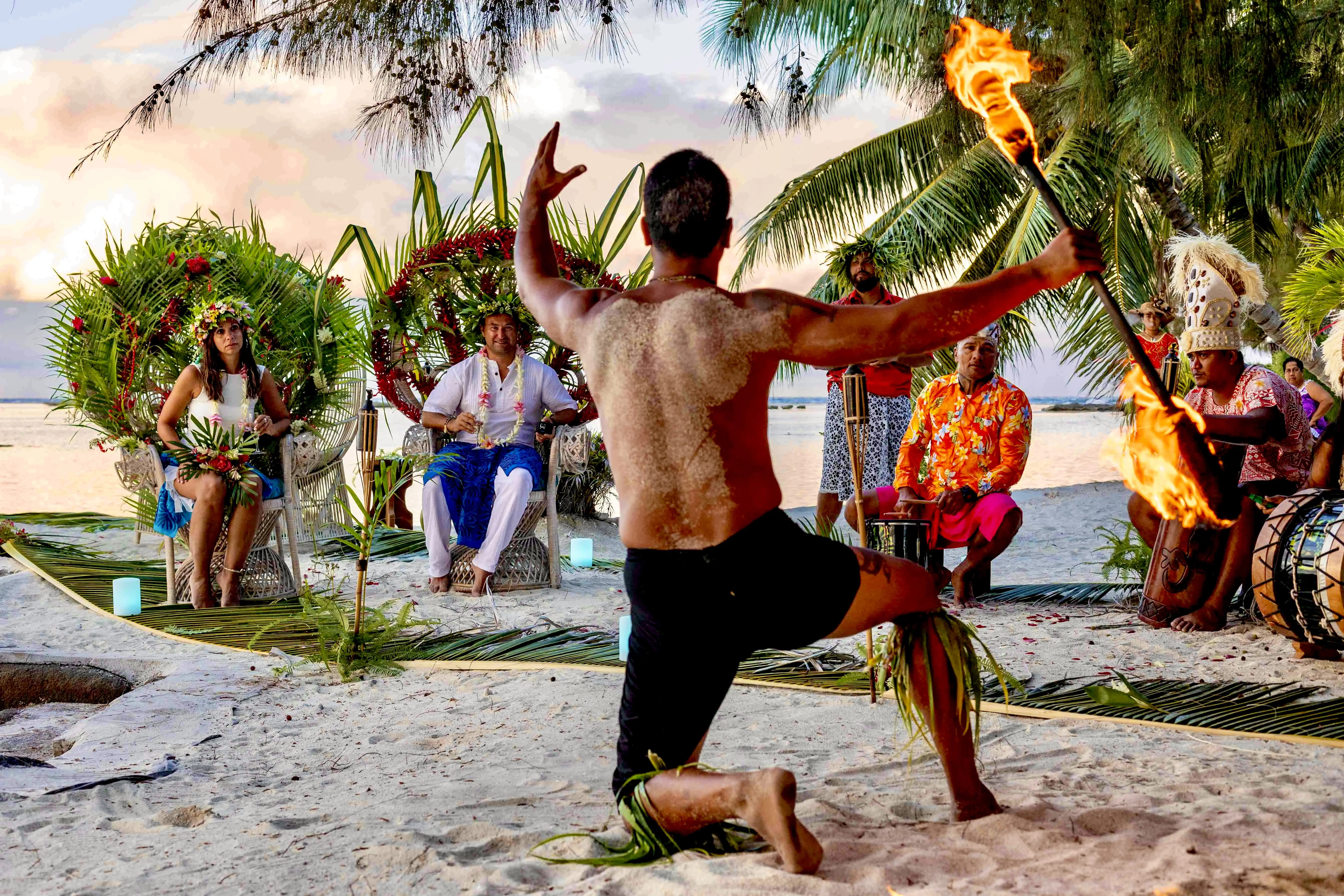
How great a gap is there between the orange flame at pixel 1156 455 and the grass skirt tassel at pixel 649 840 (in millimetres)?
1294

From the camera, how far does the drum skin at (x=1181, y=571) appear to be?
5.46 metres

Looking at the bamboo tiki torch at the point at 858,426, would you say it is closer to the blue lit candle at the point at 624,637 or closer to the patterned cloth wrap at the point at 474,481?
the blue lit candle at the point at 624,637

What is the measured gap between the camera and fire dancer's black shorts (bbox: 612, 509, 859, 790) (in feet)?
8.71

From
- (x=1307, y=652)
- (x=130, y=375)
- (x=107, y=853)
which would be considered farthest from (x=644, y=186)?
(x=130, y=375)

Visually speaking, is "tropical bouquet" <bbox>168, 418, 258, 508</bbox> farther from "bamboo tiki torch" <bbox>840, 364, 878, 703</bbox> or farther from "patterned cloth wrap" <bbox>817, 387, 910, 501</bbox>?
"bamboo tiki torch" <bbox>840, 364, 878, 703</bbox>

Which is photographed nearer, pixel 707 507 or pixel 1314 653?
pixel 707 507

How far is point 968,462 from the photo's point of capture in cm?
635

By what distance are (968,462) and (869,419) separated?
3.22 ft

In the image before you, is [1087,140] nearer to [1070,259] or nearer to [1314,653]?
[1314,653]

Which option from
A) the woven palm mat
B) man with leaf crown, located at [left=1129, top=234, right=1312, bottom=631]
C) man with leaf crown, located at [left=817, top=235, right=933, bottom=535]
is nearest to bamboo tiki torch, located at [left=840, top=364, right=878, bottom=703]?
the woven palm mat

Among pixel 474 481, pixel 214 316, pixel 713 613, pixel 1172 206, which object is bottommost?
pixel 713 613

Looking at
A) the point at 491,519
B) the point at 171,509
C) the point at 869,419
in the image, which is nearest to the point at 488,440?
the point at 491,519

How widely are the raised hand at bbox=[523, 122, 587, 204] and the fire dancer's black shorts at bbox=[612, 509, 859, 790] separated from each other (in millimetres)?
1106

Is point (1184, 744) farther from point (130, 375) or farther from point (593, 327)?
point (130, 375)
